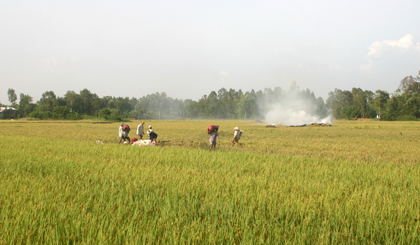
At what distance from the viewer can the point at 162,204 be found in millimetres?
3314

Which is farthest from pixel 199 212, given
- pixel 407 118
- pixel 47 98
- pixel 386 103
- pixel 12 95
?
pixel 12 95

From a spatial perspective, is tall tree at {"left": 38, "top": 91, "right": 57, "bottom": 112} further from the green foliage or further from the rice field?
the green foliage

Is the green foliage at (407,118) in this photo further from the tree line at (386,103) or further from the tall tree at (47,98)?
the tall tree at (47,98)

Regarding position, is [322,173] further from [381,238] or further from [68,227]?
[68,227]

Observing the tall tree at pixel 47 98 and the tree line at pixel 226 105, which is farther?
the tall tree at pixel 47 98

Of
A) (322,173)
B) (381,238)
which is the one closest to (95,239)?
(381,238)

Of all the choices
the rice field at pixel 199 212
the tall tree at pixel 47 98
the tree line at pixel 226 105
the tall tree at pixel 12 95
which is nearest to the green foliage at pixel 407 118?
the tree line at pixel 226 105

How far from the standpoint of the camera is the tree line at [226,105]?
207 ft

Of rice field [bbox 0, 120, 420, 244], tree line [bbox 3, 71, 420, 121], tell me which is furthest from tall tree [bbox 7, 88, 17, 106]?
rice field [bbox 0, 120, 420, 244]

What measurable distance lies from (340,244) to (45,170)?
5516mm

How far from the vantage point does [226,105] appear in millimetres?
106500

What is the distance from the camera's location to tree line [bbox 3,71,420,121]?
63.1m

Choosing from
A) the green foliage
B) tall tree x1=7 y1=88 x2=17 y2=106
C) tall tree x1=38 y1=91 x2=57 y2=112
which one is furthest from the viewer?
tall tree x1=7 y1=88 x2=17 y2=106

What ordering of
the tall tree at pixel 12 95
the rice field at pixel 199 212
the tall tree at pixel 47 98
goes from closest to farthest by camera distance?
the rice field at pixel 199 212
the tall tree at pixel 47 98
the tall tree at pixel 12 95
